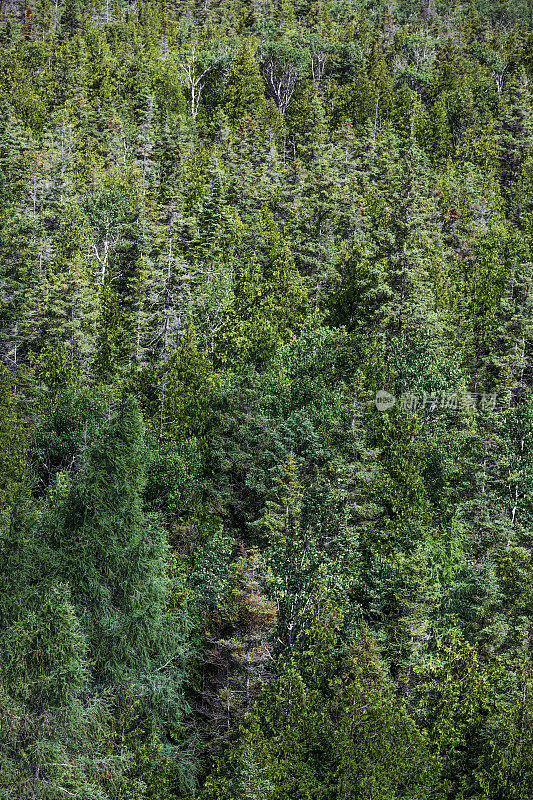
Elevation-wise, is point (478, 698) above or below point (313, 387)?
below

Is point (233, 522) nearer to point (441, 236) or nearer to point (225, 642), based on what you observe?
point (225, 642)

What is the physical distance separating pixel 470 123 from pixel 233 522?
259 feet

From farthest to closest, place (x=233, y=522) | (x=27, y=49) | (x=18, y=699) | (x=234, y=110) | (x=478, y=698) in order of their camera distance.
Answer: (x=27, y=49), (x=234, y=110), (x=233, y=522), (x=478, y=698), (x=18, y=699)

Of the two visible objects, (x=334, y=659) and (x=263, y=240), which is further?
(x=263, y=240)

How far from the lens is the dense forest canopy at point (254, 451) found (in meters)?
34.9

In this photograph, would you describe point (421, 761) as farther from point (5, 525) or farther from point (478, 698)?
point (5, 525)

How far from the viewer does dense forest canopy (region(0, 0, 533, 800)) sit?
34.9m

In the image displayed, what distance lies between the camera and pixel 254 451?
52188mm

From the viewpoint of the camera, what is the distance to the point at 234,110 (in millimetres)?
101125

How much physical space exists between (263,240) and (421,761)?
146 ft

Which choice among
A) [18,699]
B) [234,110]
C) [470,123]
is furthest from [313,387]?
[470,123]

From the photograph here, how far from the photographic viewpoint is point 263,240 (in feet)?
231

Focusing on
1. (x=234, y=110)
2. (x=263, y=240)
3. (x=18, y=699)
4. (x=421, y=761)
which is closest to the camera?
(x=18, y=699)

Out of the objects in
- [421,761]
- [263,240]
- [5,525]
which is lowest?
[421,761]
